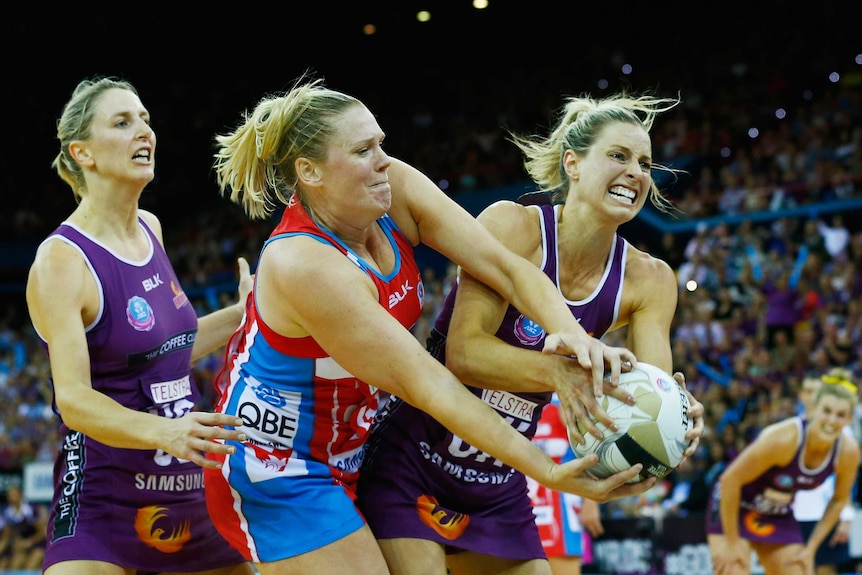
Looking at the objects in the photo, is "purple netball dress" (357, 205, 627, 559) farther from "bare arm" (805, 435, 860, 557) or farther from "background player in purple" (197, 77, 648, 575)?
"bare arm" (805, 435, 860, 557)

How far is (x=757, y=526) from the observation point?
6879 millimetres

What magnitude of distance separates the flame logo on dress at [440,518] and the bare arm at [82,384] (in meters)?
0.74

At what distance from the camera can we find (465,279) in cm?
325

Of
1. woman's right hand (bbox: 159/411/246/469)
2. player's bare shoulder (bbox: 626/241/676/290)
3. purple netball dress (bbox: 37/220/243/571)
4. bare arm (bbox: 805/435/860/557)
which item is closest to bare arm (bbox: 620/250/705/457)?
player's bare shoulder (bbox: 626/241/676/290)

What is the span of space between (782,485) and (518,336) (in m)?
4.11

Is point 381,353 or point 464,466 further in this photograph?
point 464,466

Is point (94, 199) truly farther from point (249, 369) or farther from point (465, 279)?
point (465, 279)

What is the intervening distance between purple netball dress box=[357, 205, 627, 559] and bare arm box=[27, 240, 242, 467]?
664 mm

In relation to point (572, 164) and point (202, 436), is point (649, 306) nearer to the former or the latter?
point (572, 164)

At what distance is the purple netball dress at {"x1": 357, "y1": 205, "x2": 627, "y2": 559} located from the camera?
10.9 feet

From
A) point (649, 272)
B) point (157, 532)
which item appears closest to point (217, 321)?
point (157, 532)

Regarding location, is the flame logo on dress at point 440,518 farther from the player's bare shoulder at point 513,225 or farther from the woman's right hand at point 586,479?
the player's bare shoulder at point 513,225

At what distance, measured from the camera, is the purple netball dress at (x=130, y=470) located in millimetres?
3572

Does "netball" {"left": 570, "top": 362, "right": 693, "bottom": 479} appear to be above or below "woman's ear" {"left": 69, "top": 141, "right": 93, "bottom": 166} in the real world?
below
